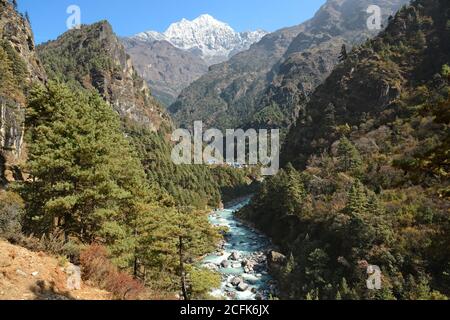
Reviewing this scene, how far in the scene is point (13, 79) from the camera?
61812mm

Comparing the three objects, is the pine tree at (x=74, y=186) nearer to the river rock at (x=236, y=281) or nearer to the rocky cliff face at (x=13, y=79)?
the rocky cliff face at (x=13, y=79)

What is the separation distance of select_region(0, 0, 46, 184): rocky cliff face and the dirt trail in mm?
20914

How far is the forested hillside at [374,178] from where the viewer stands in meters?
44.1

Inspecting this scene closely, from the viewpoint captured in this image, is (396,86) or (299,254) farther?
(396,86)

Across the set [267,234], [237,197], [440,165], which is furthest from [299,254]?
[237,197]

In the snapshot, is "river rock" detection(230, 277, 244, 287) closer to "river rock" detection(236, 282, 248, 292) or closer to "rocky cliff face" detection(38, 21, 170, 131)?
"river rock" detection(236, 282, 248, 292)

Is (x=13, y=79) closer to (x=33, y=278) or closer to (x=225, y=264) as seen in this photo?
(x=225, y=264)

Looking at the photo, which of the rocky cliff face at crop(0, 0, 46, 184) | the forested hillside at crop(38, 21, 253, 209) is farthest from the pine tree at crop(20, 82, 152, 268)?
the forested hillside at crop(38, 21, 253, 209)

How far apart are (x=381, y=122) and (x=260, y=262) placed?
48.4 m

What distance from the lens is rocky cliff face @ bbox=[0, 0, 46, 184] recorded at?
41.2m

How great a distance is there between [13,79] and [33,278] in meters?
57.7

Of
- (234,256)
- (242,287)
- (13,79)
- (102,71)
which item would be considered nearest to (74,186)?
(242,287)

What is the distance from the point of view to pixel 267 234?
88.9m
